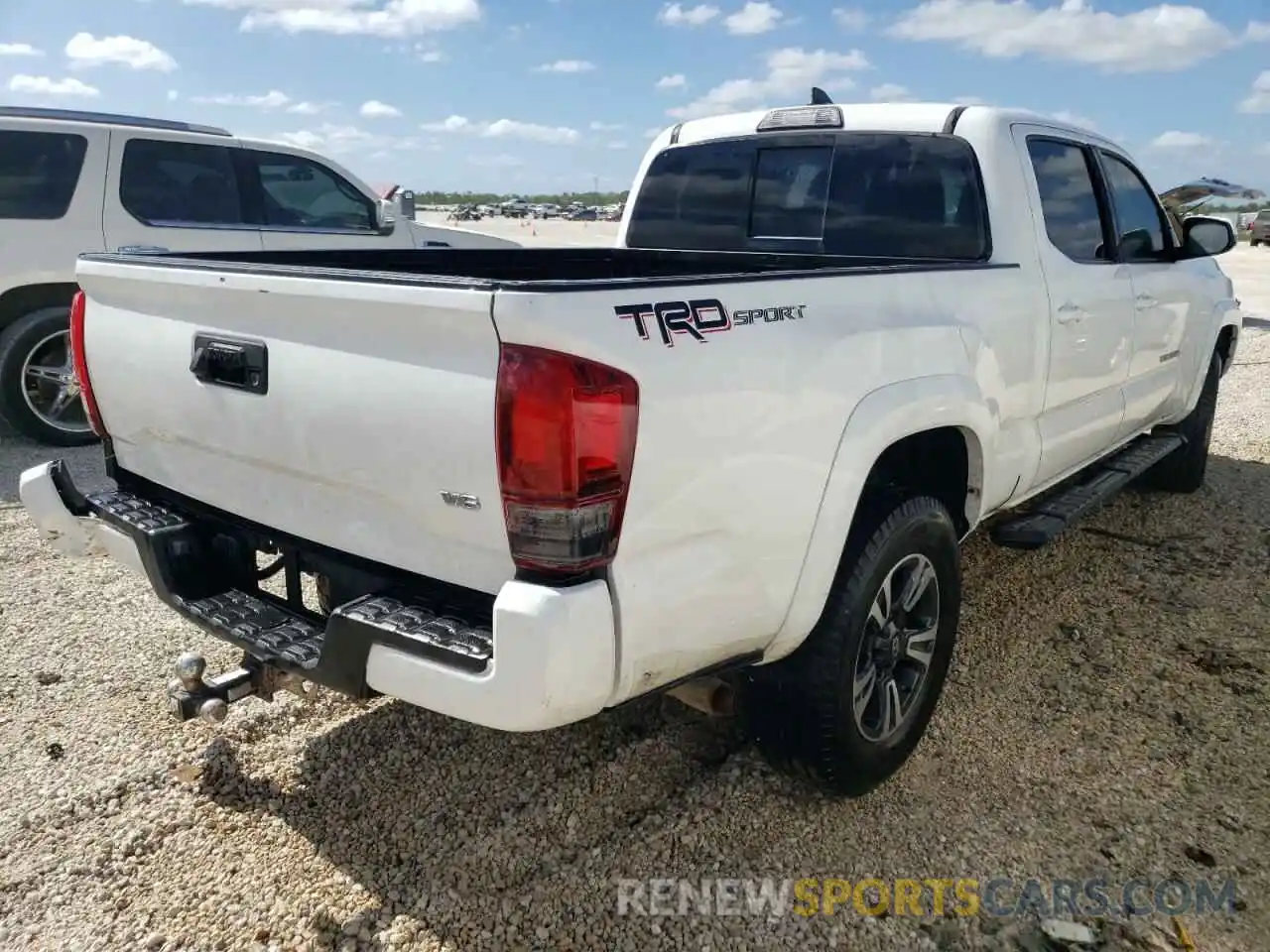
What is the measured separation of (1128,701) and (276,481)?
2.83 metres

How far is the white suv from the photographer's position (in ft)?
21.2

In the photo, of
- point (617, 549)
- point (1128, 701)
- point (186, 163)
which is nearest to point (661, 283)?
point (617, 549)

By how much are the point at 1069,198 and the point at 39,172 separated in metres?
6.18

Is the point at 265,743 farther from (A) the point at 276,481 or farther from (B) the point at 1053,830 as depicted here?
(B) the point at 1053,830

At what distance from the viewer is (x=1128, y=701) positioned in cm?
344

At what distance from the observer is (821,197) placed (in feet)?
12.7

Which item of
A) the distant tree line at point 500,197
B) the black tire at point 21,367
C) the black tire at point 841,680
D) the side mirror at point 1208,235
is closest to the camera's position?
the black tire at point 841,680

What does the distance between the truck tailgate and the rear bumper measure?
11cm

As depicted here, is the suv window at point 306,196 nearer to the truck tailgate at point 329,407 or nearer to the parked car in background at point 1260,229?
the truck tailgate at point 329,407

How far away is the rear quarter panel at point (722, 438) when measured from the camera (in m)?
1.97


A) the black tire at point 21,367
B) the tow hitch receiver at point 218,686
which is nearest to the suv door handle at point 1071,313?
the tow hitch receiver at point 218,686

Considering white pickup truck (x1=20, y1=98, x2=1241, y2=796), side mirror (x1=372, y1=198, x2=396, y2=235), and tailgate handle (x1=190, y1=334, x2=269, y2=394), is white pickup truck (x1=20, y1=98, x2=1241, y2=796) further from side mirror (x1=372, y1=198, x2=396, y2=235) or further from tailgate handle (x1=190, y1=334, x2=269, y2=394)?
side mirror (x1=372, y1=198, x2=396, y2=235)

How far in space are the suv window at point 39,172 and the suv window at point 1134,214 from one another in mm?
6183

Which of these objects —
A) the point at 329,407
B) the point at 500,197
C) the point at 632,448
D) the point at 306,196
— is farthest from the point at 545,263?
the point at 500,197
